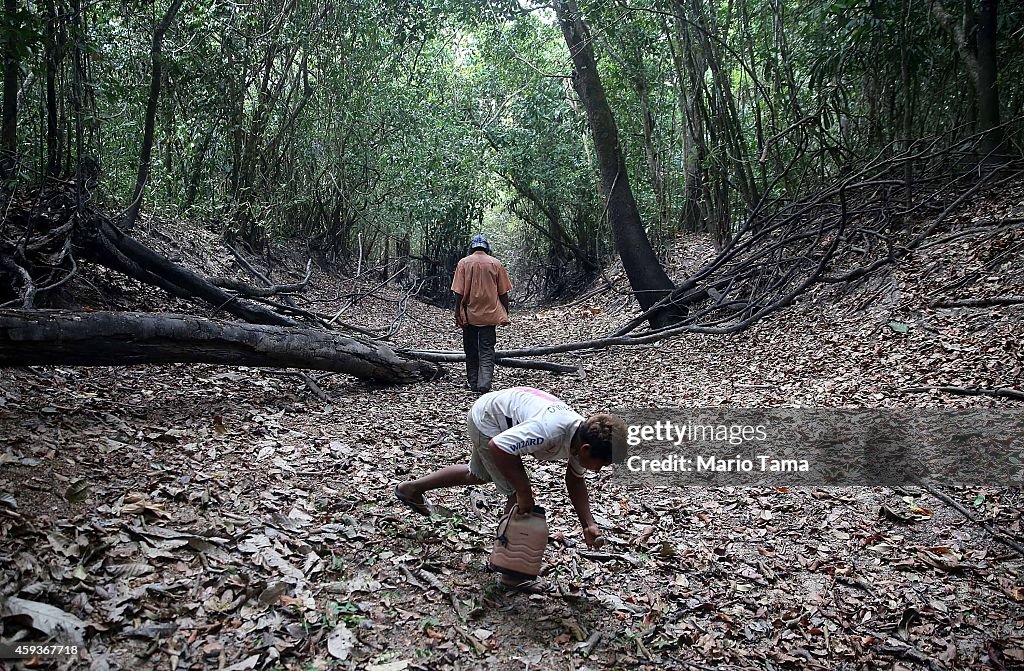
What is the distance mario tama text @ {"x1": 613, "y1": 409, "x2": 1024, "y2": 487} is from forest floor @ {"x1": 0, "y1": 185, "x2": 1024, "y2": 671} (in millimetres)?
153

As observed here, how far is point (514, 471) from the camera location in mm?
2658

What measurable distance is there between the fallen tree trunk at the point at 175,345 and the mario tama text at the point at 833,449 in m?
2.63

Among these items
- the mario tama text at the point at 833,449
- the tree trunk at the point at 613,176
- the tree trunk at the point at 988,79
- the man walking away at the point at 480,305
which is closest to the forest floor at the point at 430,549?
the mario tama text at the point at 833,449

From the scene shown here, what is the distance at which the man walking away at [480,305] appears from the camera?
638cm

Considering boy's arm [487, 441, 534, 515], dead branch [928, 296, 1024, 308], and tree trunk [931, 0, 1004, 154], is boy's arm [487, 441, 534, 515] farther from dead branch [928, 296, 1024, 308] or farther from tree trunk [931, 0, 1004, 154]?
tree trunk [931, 0, 1004, 154]

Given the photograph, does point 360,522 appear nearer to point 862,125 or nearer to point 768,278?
point 768,278


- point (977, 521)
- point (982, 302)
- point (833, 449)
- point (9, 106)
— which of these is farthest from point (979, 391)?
point (9, 106)

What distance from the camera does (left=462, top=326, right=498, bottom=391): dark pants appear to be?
6504mm

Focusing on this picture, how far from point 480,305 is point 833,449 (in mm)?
3391

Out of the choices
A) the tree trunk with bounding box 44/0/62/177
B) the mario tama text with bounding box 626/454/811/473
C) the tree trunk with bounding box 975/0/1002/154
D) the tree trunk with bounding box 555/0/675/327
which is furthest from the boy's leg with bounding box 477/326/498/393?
the tree trunk with bounding box 975/0/1002/154

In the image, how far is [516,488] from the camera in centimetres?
270

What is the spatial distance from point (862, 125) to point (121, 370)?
929cm

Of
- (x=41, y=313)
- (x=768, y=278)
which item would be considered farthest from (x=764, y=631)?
(x=768, y=278)

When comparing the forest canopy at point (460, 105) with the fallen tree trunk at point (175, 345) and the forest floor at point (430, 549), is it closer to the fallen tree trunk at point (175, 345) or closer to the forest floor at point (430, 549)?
the fallen tree trunk at point (175, 345)
